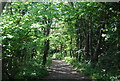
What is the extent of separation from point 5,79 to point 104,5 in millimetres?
8291

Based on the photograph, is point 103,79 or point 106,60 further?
point 106,60

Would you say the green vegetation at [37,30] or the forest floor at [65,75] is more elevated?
the green vegetation at [37,30]

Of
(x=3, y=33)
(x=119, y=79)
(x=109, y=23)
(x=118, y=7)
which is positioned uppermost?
(x=118, y=7)

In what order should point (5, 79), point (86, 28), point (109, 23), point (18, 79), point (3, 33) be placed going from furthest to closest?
point (86, 28) → point (109, 23) → point (18, 79) → point (5, 79) → point (3, 33)

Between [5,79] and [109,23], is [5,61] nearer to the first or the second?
[5,79]

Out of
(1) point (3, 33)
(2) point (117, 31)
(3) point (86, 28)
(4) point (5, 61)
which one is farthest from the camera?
(3) point (86, 28)

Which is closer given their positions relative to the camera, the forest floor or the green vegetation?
the green vegetation

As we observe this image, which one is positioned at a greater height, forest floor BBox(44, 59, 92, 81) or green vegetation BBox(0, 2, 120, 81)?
green vegetation BBox(0, 2, 120, 81)

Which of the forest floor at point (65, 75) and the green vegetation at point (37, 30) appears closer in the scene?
the green vegetation at point (37, 30)

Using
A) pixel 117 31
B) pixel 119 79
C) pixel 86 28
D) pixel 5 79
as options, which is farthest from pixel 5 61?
pixel 86 28

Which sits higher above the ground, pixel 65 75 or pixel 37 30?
pixel 37 30

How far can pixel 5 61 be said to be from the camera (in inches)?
253

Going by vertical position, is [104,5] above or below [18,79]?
above

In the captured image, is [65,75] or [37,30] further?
[65,75]
